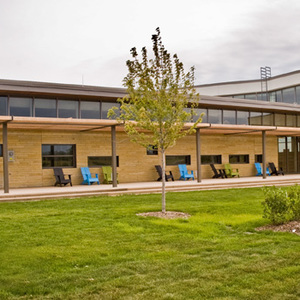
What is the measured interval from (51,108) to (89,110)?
185 cm

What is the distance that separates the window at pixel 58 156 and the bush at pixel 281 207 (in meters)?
12.9

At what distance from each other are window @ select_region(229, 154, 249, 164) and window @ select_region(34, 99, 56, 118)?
36.4 ft

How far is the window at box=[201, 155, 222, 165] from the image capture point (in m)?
23.8

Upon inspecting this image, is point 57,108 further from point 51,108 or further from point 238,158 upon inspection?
point 238,158

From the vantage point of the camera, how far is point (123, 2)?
13.4 m

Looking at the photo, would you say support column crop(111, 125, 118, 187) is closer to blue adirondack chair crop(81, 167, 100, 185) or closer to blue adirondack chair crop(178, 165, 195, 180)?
blue adirondack chair crop(81, 167, 100, 185)

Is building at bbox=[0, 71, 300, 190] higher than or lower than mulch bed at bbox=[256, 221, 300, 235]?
higher

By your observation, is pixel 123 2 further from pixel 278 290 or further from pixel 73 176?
pixel 278 290

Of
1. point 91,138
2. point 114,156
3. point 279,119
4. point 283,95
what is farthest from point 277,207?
point 283,95

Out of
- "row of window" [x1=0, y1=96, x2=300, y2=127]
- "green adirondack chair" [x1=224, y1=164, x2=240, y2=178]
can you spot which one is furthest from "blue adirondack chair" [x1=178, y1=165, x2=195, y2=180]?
"row of window" [x1=0, y1=96, x2=300, y2=127]

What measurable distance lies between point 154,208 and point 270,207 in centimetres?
372

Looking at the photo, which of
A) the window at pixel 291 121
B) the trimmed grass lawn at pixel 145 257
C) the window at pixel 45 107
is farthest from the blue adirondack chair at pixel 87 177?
the window at pixel 291 121

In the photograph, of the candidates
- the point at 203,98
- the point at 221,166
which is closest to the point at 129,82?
the point at 203,98

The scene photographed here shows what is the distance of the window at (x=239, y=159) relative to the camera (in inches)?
985
